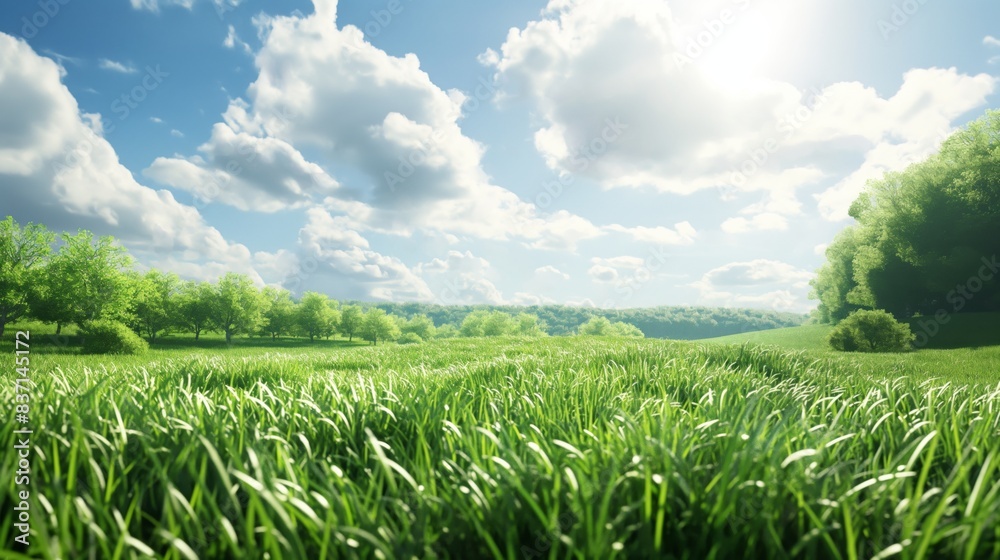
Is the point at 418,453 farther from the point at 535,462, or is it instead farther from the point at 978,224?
the point at 978,224

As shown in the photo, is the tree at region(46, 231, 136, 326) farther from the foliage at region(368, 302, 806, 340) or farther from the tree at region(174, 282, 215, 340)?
the foliage at region(368, 302, 806, 340)

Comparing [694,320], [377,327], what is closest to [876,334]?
[377,327]

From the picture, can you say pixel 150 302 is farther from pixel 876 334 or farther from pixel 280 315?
pixel 876 334

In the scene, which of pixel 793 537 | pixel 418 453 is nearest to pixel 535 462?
pixel 418 453

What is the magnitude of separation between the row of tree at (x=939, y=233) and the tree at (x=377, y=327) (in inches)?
2706

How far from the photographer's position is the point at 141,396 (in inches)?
117

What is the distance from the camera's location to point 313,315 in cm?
7388

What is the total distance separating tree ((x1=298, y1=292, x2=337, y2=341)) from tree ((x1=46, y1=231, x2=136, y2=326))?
126ft

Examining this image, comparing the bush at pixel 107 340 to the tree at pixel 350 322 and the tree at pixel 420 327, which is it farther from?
the tree at pixel 420 327

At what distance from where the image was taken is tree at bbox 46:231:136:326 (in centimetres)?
3170

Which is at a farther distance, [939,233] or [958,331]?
[939,233]

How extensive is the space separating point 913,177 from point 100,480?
47.5m

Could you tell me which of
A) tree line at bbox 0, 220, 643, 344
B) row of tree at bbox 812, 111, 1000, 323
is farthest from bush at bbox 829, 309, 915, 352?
tree line at bbox 0, 220, 643, 344

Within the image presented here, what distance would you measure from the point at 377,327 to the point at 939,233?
7563 cm
